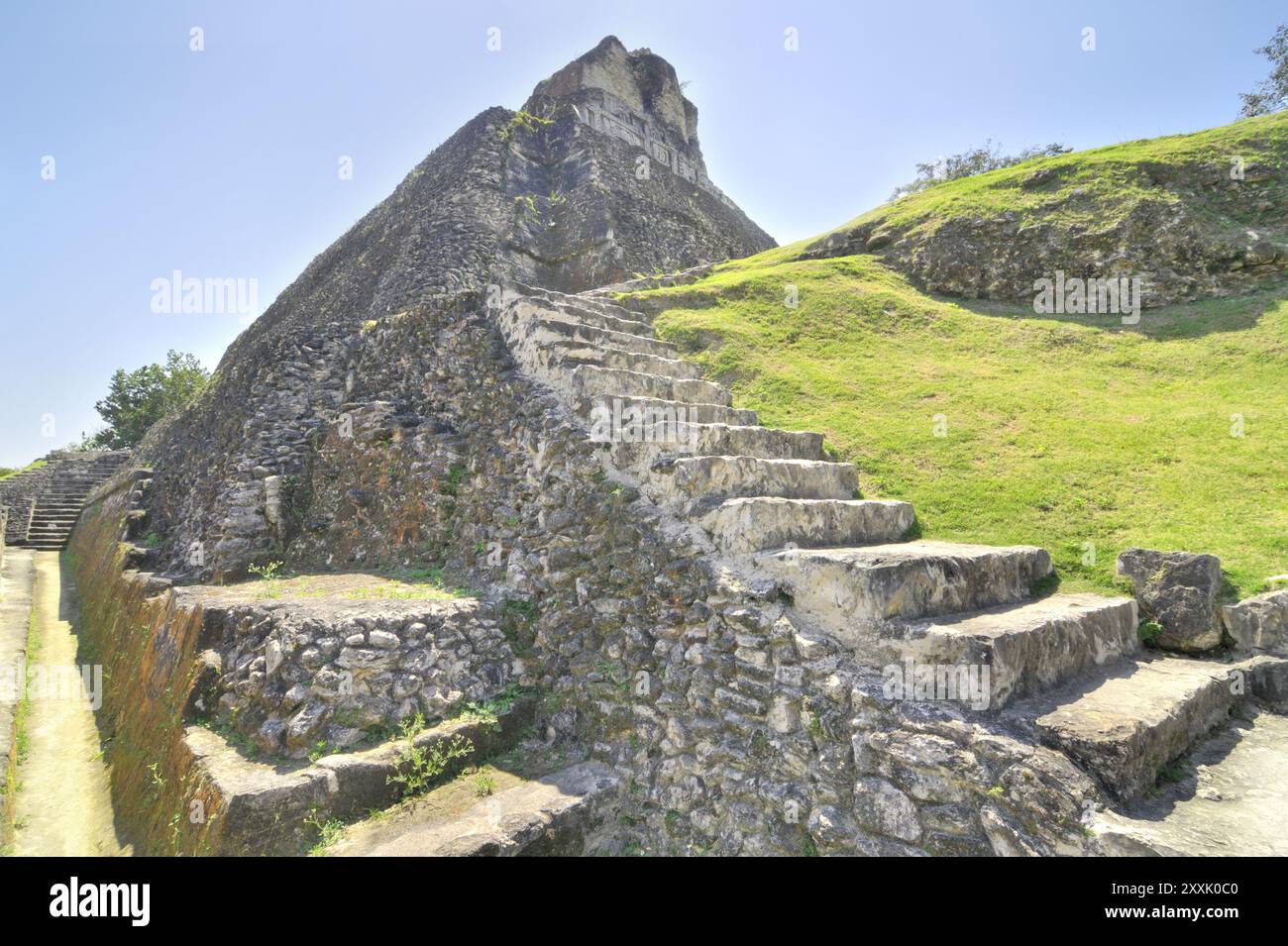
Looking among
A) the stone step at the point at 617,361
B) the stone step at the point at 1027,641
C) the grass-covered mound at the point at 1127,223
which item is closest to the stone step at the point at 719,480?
the stone step at the point at 1027,641

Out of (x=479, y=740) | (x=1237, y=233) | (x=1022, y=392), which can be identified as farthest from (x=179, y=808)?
(x=1237, y=233)

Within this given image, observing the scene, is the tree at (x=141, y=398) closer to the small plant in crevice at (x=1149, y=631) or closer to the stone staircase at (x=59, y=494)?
the stone staircase at (x=59, y=494)

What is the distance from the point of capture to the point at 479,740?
3891 mm

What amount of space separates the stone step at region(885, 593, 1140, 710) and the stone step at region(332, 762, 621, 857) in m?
1.90

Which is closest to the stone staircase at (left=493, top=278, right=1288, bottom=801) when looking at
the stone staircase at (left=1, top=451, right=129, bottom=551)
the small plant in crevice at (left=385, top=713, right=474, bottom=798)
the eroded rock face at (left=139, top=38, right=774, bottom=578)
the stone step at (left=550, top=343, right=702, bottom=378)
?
the stone step at (left=550, top=343, right=702, bottom=378)

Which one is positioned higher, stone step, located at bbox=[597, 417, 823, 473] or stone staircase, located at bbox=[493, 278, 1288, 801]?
stone step, located at bbox=[597, 417, 823, 473]

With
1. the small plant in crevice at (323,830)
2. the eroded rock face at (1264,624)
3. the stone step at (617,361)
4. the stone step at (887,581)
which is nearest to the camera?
the stone step at (887,581)

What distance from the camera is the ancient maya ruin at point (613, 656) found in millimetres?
2656

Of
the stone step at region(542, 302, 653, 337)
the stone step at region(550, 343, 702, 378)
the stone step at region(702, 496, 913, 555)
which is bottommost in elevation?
the stone step at region(702, 496, 913, 555)

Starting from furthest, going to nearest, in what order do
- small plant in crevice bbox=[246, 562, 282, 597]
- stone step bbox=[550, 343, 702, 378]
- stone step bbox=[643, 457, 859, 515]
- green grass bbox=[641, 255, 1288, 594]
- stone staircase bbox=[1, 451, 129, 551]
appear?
stone staircase bbox=[1, 451, 129, 551] → small plant in crevice bbox=[246, 562, 282, 597] → stone step bbox=[550, 343, 702, 378] → green grass bbox=[641, 255, 1288, 594] → stone step bbox=[643, 457, 859, 515]

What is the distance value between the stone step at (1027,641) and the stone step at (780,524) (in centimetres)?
89

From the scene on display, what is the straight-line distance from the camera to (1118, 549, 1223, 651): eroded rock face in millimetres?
3459

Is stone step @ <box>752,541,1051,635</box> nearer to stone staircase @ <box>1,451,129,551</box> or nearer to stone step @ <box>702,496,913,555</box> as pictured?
stone step @ <box>702,496,913,555</box>

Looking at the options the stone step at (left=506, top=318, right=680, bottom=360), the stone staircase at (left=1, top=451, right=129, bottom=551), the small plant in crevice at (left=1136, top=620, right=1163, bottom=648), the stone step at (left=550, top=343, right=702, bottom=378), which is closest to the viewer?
the small plant in crevice at (left=1136, top=620, right=1163, bottom=648)
